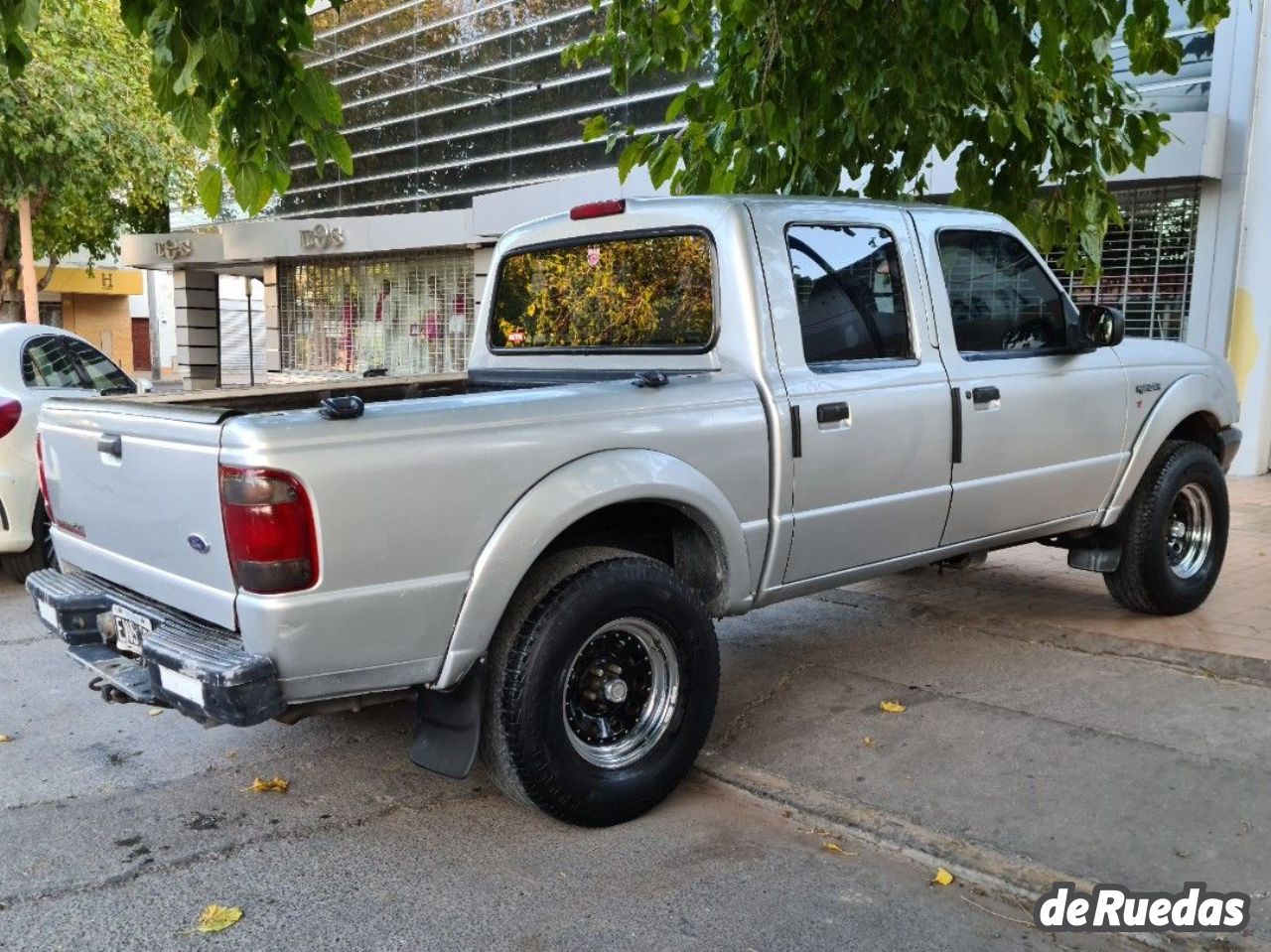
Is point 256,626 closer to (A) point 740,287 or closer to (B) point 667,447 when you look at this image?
(B) point 667,447

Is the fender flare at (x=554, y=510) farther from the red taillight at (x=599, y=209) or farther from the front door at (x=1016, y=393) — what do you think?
the front door at (x=1016, y=393)

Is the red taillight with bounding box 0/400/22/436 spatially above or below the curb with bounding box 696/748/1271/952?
above

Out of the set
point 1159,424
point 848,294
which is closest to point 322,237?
point 1159,424

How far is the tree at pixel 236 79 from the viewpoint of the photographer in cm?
360

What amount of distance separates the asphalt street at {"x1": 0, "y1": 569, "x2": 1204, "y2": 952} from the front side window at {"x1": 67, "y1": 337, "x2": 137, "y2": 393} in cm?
324

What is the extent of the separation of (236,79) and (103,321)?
3961 centimetres

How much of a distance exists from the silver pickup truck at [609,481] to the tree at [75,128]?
1271cm

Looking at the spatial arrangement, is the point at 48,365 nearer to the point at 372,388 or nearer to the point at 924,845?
the point at 372,388

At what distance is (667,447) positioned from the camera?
3695 mm

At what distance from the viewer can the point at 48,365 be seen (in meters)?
6.97

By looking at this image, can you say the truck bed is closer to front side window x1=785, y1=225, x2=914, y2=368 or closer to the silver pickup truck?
the silver pickup truck

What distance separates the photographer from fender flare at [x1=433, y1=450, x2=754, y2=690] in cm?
327

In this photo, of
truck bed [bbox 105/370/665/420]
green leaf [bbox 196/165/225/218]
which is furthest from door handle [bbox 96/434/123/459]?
green leaf [bbox 196/165/225/218]

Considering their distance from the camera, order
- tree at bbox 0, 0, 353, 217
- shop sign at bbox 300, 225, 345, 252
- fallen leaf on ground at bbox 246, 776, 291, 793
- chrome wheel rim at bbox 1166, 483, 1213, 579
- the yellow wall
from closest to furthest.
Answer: tree at bbox 0, 0, 353, 217 < fallen leaf on ground at bbox 246, 776, 291, 793 < chrome wheel rim at bbox 1166, 483, 1213, 579 < shop sign at bbox 300, 225, 345, 252 < the yellow wall
